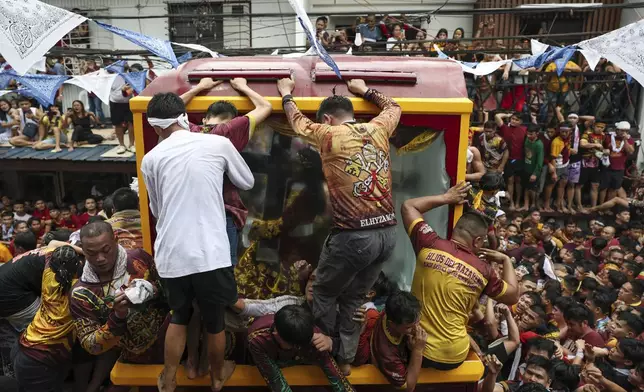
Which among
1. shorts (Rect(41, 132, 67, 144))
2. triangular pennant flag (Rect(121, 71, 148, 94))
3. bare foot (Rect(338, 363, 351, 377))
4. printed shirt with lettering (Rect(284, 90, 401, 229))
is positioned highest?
triangular pennant flag (Rect(121, 71, 148, 94))

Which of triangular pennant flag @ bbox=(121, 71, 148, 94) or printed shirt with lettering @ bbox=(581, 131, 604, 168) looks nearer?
triangular pennant flag @ bbox=(121, 71, 148, 94)

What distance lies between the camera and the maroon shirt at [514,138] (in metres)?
10.7

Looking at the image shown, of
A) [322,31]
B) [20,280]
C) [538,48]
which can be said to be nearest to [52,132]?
[322,31]

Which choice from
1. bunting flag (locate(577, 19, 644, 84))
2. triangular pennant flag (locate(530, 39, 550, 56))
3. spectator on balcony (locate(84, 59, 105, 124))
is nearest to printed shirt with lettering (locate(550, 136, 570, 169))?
triangular pennant flag (locate(530, 39, 550, 56))

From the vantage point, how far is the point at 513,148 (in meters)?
10.8

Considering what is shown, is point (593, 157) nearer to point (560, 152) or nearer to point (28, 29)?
point (560, 152)

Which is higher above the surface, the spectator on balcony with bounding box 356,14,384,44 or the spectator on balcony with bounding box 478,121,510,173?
the spectator on balcony with bounding box 356,14,384,44

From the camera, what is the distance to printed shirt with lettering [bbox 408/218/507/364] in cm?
386

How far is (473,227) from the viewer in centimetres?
394

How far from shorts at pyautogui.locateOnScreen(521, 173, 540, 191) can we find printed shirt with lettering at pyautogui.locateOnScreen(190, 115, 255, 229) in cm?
833

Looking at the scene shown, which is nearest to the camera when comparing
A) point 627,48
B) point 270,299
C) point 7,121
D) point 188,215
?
point 188,215

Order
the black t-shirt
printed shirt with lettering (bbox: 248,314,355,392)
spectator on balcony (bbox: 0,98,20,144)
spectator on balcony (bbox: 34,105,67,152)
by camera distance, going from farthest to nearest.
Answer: spectator on balcony (bbox: 0,98,20,144) → spectator on balcony (bbox: 34,105,67,152) → the black t-shirt → printed shirt with lettering (bbox: 248,314,355,392)

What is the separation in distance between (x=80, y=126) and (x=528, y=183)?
9215 mm

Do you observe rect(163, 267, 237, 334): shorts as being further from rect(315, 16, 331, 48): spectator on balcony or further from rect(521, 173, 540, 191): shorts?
rect(315, 16, 331, 48): spectator on balcony
